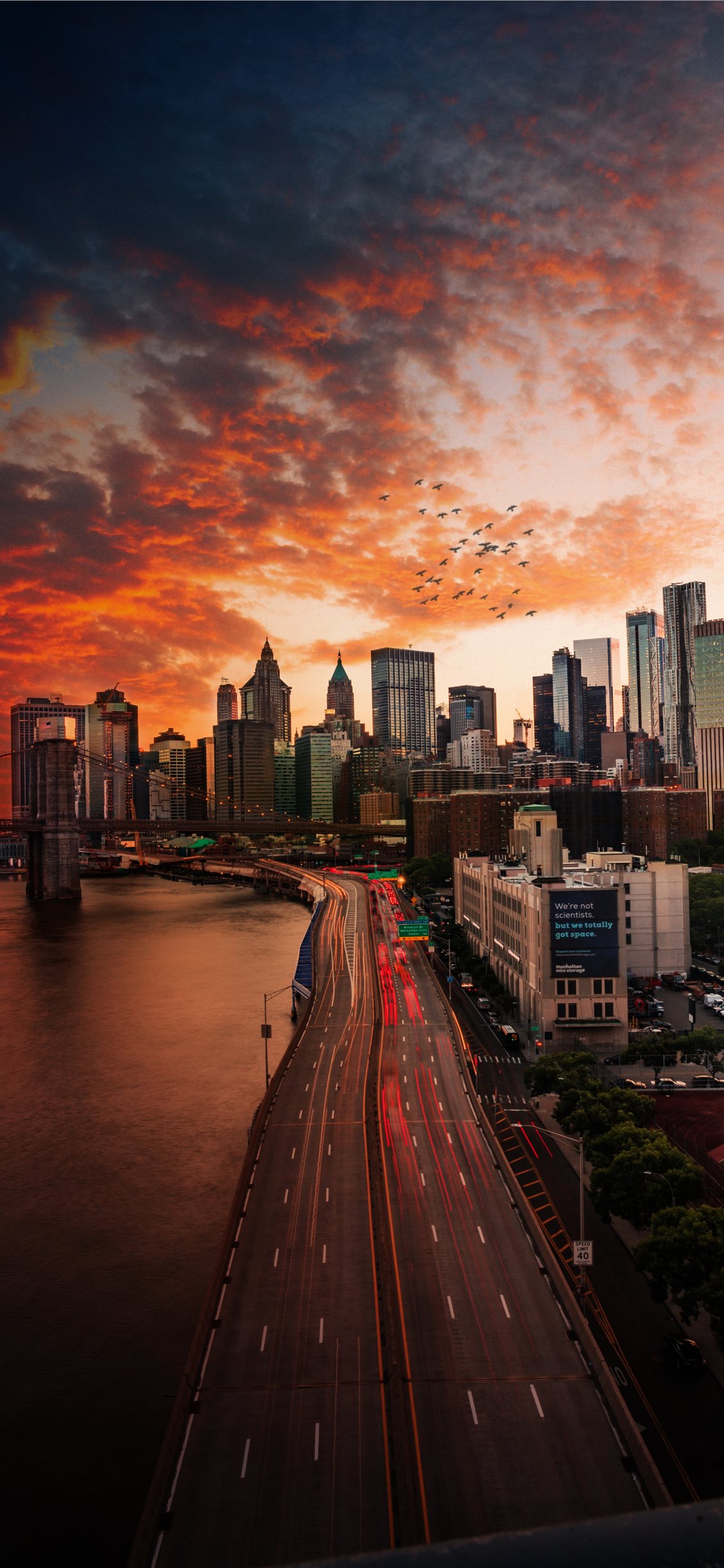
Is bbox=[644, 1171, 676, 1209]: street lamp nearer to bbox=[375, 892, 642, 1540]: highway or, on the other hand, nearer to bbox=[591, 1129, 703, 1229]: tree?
bbox=[591, 1129, 703, 1229]: tree

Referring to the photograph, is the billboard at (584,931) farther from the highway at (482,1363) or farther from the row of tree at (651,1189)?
the highway at (482,1363)

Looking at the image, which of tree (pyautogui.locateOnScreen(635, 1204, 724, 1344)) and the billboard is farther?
the billboard

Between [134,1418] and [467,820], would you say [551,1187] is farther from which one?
[467,820]

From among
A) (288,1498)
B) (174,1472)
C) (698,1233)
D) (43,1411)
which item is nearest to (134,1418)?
(43,1411)

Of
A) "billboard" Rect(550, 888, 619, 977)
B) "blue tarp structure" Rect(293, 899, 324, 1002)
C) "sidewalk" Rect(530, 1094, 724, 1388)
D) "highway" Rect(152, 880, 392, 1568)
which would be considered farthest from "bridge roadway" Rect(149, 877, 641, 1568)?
"blue tarp structure" Rect(293, 899, 324, 1002)

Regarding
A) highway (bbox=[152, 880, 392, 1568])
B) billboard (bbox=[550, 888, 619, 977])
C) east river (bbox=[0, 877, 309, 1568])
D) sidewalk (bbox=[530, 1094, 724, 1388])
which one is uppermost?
billboard (bbox=[550, 888, 619, 977])

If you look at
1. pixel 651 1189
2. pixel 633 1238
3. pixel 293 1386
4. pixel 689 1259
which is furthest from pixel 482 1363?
pixel 633 1238

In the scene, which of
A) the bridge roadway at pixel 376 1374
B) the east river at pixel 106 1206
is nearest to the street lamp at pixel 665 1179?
the bridge roadway at pixel 376 1374
